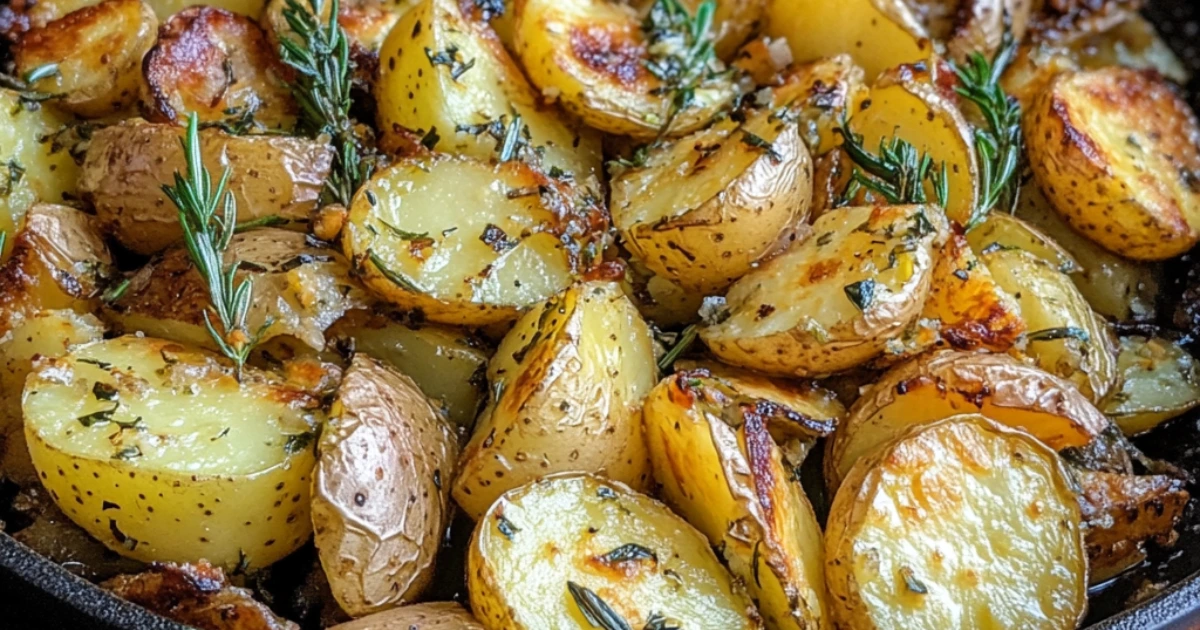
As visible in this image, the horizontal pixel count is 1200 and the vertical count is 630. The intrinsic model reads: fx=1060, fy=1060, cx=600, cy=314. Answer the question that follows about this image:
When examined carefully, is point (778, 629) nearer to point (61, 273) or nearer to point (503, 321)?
point (503, 321)

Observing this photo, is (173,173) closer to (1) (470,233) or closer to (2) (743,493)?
(1) (470,233)

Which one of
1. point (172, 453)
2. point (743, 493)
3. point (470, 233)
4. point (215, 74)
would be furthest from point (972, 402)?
point (215, 74)

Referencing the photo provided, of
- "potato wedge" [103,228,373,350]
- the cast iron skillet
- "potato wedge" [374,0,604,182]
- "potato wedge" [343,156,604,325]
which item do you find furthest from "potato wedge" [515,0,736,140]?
the cast iron skillet

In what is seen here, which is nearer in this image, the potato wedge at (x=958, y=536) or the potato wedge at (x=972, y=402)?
the potato wedge at (x=958, y=536)

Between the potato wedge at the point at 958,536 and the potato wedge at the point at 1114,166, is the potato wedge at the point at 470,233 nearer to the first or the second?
the potato wedge at the point at 958,536

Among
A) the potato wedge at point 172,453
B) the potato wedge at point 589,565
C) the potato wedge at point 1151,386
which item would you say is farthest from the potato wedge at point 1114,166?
the potato wedge at point 172,453

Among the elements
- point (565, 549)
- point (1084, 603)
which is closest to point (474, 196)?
point (565, 549)
